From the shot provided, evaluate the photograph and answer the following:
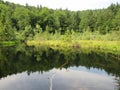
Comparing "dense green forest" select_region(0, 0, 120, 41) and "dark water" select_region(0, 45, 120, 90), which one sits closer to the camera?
"dark water" select_region(0, 45, 120, 90)

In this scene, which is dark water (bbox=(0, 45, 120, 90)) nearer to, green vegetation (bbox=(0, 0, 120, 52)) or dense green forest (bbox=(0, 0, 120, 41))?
green vegetation (bbox=(0, 0, 120, 52))

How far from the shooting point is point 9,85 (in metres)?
22.2

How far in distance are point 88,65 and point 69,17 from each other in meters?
90.4

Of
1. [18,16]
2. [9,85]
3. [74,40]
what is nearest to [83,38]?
[74,40]

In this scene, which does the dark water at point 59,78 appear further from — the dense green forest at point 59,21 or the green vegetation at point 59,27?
the dense green forest at point 59,21

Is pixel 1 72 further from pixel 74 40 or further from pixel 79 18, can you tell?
pixel 79 18

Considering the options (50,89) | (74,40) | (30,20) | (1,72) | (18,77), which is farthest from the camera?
(30,20)

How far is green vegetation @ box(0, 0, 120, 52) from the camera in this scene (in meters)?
72.7

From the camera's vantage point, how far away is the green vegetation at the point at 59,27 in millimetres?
72688

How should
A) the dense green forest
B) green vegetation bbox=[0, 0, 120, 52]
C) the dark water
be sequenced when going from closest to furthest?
the dark water → green vegetation bbox=[0, 0, 120, 52] → the dense green forest

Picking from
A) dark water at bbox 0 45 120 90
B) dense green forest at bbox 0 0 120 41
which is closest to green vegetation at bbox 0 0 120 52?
dense green forest at bbox 0 0 120 41

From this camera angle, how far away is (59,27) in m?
113

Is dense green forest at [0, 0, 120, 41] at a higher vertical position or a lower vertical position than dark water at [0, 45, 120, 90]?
higher

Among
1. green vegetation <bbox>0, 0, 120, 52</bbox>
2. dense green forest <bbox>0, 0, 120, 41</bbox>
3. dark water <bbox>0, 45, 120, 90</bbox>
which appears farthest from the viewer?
dense green forest <bbox>0, 0, 120, 41</bbox>
